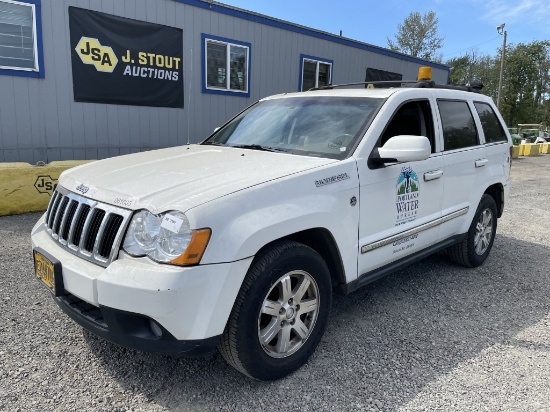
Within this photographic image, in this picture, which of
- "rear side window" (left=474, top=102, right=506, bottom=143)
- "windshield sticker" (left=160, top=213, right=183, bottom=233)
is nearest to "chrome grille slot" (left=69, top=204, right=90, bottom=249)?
"windshield sticker" (left=160, top=213, right=183, bottom=233)

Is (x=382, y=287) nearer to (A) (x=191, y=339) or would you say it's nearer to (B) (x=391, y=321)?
(B) (x=391, y=321)

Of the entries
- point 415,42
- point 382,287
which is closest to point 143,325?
point 382,287

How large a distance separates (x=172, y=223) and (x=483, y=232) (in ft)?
12.1

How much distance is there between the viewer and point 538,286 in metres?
4.14

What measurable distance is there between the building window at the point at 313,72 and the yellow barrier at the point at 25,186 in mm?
6958

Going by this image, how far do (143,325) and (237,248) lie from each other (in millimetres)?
612

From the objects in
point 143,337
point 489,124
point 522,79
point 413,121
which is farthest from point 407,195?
point 522,79

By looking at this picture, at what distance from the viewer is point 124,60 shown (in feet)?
26.8

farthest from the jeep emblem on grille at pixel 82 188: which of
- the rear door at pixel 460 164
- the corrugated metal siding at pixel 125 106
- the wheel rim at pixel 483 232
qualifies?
the corrugated metal siding at pixel 125 106

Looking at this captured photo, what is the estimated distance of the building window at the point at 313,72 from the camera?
1131 centimetres

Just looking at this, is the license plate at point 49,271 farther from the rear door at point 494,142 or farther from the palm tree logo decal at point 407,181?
the rear door at point 494,142

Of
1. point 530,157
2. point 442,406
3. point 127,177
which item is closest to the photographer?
point 442,406

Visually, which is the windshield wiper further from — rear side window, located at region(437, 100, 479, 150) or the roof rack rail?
rear side window, located at region(437, 100, 479, 150)

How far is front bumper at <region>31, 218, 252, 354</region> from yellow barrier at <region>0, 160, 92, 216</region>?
15.2 ft
